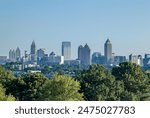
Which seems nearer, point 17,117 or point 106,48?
point 17,117

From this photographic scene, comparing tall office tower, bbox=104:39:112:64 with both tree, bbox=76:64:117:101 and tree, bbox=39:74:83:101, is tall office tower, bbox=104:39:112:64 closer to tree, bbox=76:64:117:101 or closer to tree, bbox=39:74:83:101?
tree, bbox=76:64:117:101

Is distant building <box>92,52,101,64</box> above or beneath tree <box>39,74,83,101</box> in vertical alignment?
above

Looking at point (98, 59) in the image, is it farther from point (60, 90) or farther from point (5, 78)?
point (60, 90)

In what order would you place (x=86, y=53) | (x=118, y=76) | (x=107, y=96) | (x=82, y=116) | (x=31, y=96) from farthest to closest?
(x=86, y=53)
(x=118, y=76)
(x=107, y=96)
(x=31, y=96)
(x=82, y=116)

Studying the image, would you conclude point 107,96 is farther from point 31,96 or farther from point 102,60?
point 102,60

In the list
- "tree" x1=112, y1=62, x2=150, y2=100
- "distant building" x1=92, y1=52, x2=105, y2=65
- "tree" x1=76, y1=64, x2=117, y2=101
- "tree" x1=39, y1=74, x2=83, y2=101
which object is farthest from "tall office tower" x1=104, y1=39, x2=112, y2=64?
"tree" x1=39, y1=74, x2=83, y2=101

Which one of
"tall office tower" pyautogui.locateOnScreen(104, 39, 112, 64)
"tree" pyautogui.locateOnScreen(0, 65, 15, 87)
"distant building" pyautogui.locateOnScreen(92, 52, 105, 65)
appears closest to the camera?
"tree" pyautogui.locateOnScreen(0, 65, 15, 87)

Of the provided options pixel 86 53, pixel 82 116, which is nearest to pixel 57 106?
pixel 82 116
